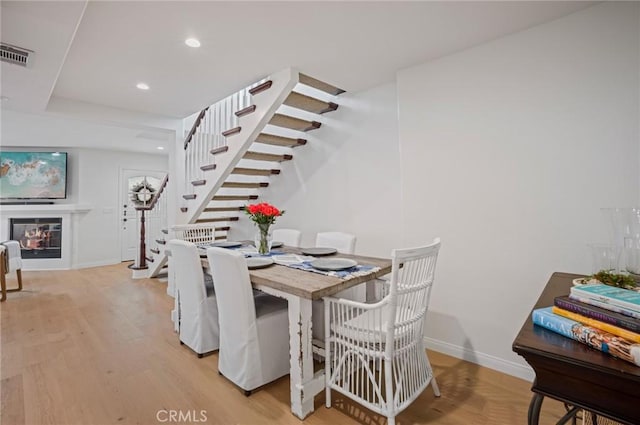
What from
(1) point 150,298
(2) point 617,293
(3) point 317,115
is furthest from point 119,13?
(1) point 150,298

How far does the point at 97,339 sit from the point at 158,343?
0.58 metres

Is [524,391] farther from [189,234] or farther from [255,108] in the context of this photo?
[189,234]

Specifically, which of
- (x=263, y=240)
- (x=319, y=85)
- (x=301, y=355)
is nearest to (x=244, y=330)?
(x=301, y=355)

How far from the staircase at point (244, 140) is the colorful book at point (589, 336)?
2.32 m

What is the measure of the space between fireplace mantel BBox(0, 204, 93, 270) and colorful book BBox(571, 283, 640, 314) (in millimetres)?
7253

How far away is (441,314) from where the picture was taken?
94.7 inches

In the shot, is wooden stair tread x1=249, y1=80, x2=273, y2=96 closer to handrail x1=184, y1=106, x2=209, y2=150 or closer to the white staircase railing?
the white staircase railing

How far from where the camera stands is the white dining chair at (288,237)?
120 inches

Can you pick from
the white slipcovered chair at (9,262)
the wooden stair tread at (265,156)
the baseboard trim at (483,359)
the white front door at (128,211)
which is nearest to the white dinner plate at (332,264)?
the baseboard trim at (483,359)

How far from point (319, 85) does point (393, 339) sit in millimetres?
2379

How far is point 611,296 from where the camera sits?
0.90 metres

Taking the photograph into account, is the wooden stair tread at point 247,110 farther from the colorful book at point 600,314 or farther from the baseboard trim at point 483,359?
the colorful book at point 600,314

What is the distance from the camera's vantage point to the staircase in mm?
2791

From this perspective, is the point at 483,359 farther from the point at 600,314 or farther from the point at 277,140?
the point at 277,140
